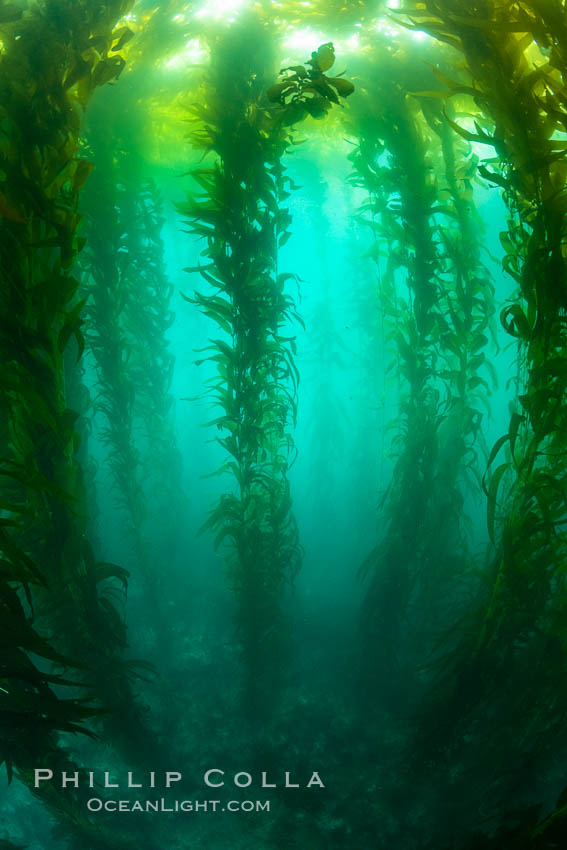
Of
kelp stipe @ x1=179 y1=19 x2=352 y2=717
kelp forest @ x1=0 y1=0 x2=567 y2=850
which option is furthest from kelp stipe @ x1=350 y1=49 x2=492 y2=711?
kelp stipe @ x1=179 y1=19 x2=352 y2=717

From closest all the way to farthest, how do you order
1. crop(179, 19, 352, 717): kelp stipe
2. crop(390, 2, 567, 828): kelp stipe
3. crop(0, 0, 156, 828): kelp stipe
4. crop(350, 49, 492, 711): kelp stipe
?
crop(0, 0, 156, 828): kelp stipe < crop(390, 2, 567, 828): kelp stipe < crop(179, 19, 352, 717): kelp stipe < crop(350, 49, 492, 711): kelp stipe

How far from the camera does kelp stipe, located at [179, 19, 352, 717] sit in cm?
311

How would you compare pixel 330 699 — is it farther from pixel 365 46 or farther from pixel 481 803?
pixel 365 46

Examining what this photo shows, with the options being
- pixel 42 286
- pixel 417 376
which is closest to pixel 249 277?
pixel 42 286

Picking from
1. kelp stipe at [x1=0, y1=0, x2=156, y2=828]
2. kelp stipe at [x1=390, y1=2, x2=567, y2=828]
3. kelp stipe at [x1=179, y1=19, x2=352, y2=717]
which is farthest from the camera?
kelp stipe at [x1=179, y1=19, x2=352, y2=717]

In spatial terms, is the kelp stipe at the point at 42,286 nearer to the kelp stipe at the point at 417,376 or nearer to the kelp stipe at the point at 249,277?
the kelp stipe at the point at 249,277

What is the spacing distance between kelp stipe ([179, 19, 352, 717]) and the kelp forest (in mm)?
22

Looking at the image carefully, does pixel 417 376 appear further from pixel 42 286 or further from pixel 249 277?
pixel 42 286

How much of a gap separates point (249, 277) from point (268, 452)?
1.61 metres

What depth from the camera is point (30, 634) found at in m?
1.59

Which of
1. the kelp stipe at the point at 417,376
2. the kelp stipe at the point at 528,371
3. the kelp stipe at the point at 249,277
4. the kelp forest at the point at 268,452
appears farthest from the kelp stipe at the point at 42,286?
the kelp stipe at the point at 417,376

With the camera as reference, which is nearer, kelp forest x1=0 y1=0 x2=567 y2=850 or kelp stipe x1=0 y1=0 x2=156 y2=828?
kelp stipe x1=0 y1=0 x2=156 y2=828

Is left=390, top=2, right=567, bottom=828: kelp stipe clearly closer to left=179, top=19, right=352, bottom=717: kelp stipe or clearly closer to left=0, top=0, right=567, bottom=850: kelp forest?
left=0, top=0, right=567, bottom=850: kelp forest

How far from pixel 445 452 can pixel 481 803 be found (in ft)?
8.70
